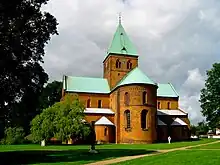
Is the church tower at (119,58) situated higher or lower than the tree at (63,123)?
higher

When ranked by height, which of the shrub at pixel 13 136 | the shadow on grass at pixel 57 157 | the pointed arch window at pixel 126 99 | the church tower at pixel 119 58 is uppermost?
the church tower at pixel 119 58

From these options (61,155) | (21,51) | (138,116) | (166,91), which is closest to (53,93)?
(166,91)

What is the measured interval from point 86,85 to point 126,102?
1326 centimetres

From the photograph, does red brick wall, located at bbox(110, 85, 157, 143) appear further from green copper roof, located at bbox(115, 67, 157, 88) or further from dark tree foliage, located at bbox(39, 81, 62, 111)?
dark tree foliage, located at bbox(39, 81, 62, 111)

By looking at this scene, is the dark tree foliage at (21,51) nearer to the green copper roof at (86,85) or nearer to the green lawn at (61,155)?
the green lawn at (61,155)

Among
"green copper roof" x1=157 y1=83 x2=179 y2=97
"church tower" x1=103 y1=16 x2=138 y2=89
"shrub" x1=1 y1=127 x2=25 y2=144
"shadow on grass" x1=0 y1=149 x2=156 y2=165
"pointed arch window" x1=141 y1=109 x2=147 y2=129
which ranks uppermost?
"church tower" x1=103 y1=16 x2=138 y2=89

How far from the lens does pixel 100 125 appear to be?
2217 inches

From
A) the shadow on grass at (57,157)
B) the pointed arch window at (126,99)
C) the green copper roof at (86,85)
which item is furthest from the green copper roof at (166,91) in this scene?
the shadow on grass at (57,157)

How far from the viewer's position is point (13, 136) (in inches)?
2506

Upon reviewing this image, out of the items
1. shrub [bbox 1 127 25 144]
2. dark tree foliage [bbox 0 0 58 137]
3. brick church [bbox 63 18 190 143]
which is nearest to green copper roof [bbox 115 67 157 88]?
brick church [bbox 63 18 190 143]

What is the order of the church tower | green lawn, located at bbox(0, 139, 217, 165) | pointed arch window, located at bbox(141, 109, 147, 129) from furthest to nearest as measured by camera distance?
1. the church tower
2. pointed arch window, located at bbox(141, 109, 147, 129)
3. green lawn, located at bbox(0, 139, 217, 165)

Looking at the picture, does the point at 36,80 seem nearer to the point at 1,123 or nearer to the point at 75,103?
the point at 1,123

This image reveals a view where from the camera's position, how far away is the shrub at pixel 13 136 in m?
62.6

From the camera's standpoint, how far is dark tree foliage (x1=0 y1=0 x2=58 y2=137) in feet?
73.3
